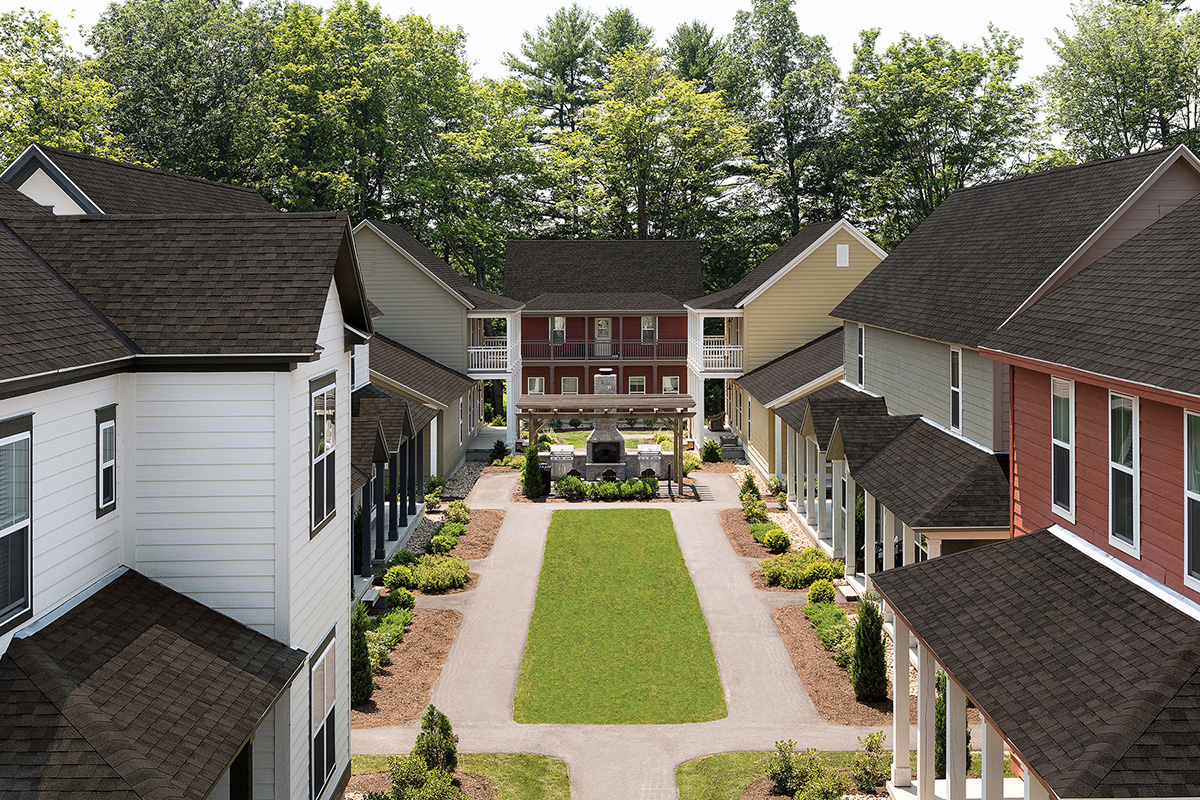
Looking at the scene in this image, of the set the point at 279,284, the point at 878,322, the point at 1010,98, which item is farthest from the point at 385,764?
the point at 1010,98

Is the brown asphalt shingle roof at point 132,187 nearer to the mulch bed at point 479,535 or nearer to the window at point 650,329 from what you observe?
the mulch bed at point 479,535

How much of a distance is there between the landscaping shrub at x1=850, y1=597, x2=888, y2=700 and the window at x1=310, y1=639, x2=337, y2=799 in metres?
8.38

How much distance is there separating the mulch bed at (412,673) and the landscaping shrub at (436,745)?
84.5 inches

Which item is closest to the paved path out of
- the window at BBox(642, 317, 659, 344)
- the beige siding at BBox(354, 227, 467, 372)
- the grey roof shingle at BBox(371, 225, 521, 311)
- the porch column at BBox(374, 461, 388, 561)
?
the porch column at BBox(374, 461, 388, 561)

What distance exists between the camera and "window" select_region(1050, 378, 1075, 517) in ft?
39.2

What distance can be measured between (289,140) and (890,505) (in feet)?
148

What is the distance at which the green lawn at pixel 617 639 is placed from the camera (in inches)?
648

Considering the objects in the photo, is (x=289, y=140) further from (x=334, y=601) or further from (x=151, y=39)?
(x=334, y=601)

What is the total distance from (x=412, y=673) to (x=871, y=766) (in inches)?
325

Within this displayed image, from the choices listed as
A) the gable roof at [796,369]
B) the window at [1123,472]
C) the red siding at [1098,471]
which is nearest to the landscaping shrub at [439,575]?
the red siding at [1098,471]

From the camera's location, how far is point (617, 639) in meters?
19.8

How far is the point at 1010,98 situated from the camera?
55.1m

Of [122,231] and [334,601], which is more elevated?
[122,231]

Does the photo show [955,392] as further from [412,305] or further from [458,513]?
[412,305]
